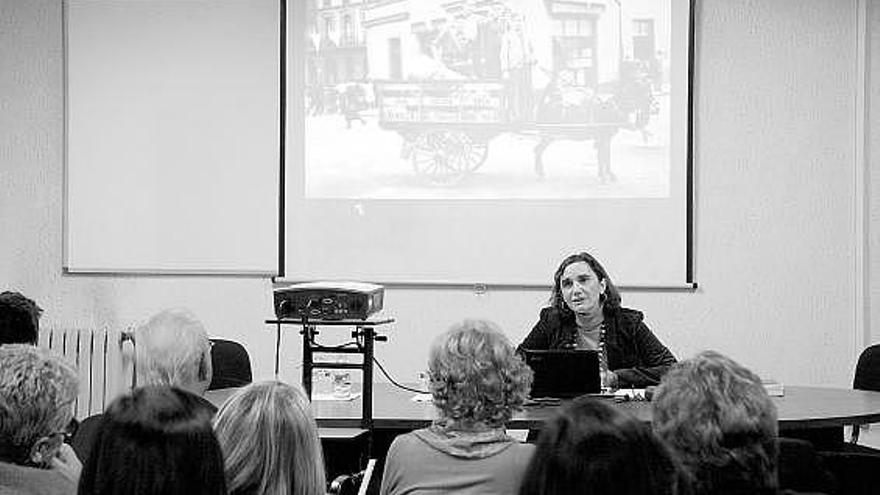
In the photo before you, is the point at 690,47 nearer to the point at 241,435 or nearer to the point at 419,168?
the point at 419,168

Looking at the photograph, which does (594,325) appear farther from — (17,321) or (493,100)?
(17,321)

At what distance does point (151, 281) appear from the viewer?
6.25 meters

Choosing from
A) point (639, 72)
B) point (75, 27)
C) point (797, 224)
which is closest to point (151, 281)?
point (75, 27)

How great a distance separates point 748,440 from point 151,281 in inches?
178

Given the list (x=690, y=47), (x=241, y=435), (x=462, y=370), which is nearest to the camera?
(x=241, y=435)

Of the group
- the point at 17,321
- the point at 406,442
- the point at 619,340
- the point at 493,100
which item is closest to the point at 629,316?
the point at 619,340

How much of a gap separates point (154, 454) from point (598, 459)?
661mm

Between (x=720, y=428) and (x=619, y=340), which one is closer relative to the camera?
(x=720, y=428)

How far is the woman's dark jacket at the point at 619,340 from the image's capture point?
4.71m

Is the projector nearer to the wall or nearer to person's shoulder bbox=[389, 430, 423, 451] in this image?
person's shoulder bbox=[389, 430, 423, 451]

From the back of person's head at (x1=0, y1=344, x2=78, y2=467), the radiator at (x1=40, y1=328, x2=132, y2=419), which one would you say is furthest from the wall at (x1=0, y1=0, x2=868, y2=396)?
the back of person's head at (x1=0, y1=344, x2=78, y2=467)

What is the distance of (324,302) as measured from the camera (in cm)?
402

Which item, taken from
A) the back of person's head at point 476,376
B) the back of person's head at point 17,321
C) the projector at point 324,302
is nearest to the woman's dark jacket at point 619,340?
the projector at point 324,302

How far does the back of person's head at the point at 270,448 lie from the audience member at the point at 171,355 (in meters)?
1.24
